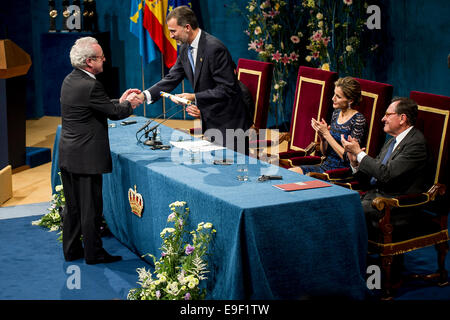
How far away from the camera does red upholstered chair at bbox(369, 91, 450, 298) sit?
339cm

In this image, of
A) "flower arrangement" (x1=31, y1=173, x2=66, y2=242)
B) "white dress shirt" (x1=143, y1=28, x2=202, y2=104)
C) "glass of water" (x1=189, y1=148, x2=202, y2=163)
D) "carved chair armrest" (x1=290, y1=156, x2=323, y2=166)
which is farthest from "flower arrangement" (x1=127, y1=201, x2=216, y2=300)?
"flower arrangement" (x1=31, y1=173, x2=66, y2=242)

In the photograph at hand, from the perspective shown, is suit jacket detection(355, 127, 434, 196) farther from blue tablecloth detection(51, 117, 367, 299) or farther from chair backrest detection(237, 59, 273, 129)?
chair backrest detection(237, 59, 273, 129)

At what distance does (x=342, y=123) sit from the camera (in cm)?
407

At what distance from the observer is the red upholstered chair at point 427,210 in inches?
133

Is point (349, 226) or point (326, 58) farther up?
point (326, 58)

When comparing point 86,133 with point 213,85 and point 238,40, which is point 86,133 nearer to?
point 213,85

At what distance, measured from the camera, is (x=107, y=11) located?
904cm

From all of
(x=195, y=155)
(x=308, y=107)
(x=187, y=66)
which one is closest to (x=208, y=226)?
(x=195, y=155)

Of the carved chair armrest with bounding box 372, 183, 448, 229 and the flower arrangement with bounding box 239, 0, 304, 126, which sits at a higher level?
the flower arrangement with bounding box 239, 0, 304, 126

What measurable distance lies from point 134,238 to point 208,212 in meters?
1.20

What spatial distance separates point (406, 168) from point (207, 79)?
1746mm

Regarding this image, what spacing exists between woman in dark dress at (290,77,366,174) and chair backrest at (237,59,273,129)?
1.08m
